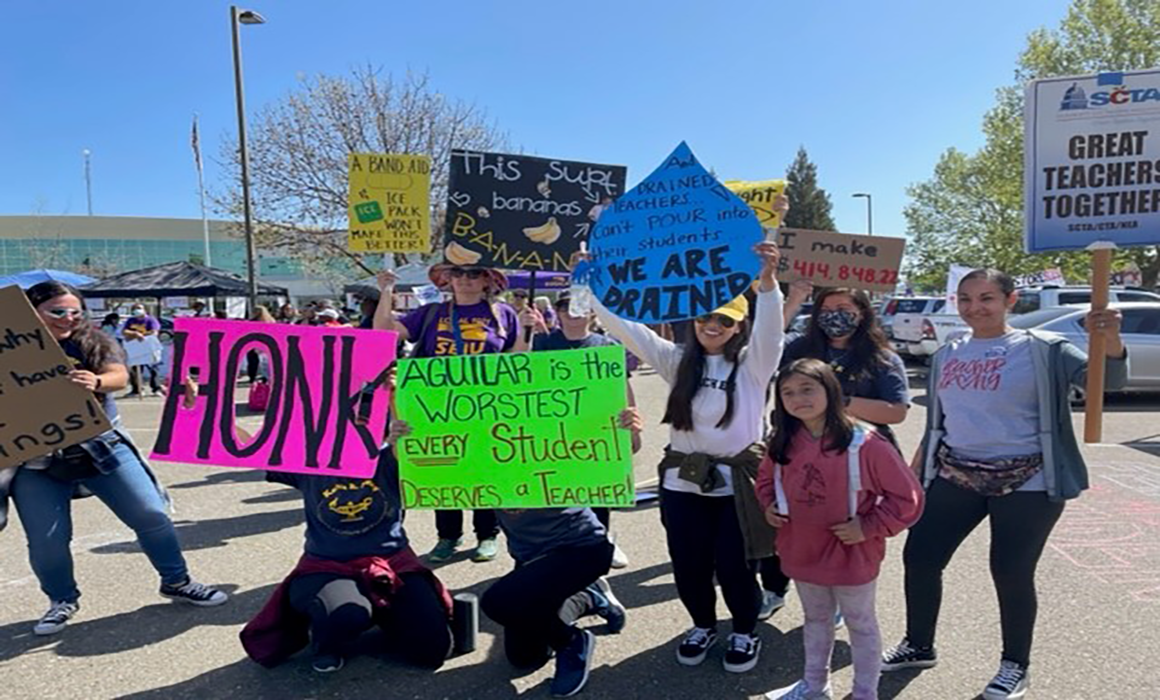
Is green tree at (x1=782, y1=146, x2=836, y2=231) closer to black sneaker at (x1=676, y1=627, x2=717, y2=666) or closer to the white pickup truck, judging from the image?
the white pickup truck

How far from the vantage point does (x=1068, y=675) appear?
10.1 feet

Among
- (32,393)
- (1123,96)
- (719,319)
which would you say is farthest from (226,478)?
(1123,96)

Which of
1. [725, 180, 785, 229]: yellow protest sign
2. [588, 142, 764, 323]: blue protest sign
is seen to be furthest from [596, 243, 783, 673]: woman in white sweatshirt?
[725, 180, 785, 229]: yellow protest sign

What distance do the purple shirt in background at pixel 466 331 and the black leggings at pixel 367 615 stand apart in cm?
126

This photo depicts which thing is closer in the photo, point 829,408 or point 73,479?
point 829,408

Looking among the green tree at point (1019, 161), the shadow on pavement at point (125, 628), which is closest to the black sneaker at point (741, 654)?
the shadow on pavement at point (125, 628)

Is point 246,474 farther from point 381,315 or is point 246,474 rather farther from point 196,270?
point 196,270

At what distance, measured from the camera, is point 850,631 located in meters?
2.84

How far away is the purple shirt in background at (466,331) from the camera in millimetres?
4074

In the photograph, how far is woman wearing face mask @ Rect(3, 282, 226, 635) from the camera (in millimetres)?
3637

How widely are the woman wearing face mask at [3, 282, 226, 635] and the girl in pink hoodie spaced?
3.20 meters

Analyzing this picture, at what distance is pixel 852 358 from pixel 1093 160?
1363mm

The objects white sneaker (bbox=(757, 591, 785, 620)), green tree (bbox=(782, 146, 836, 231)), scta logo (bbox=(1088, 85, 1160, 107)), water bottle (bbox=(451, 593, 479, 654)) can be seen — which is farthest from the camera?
green tree (bbox=(782, 146, 836, 231))

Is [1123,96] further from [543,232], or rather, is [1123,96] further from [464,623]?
[464,623]
